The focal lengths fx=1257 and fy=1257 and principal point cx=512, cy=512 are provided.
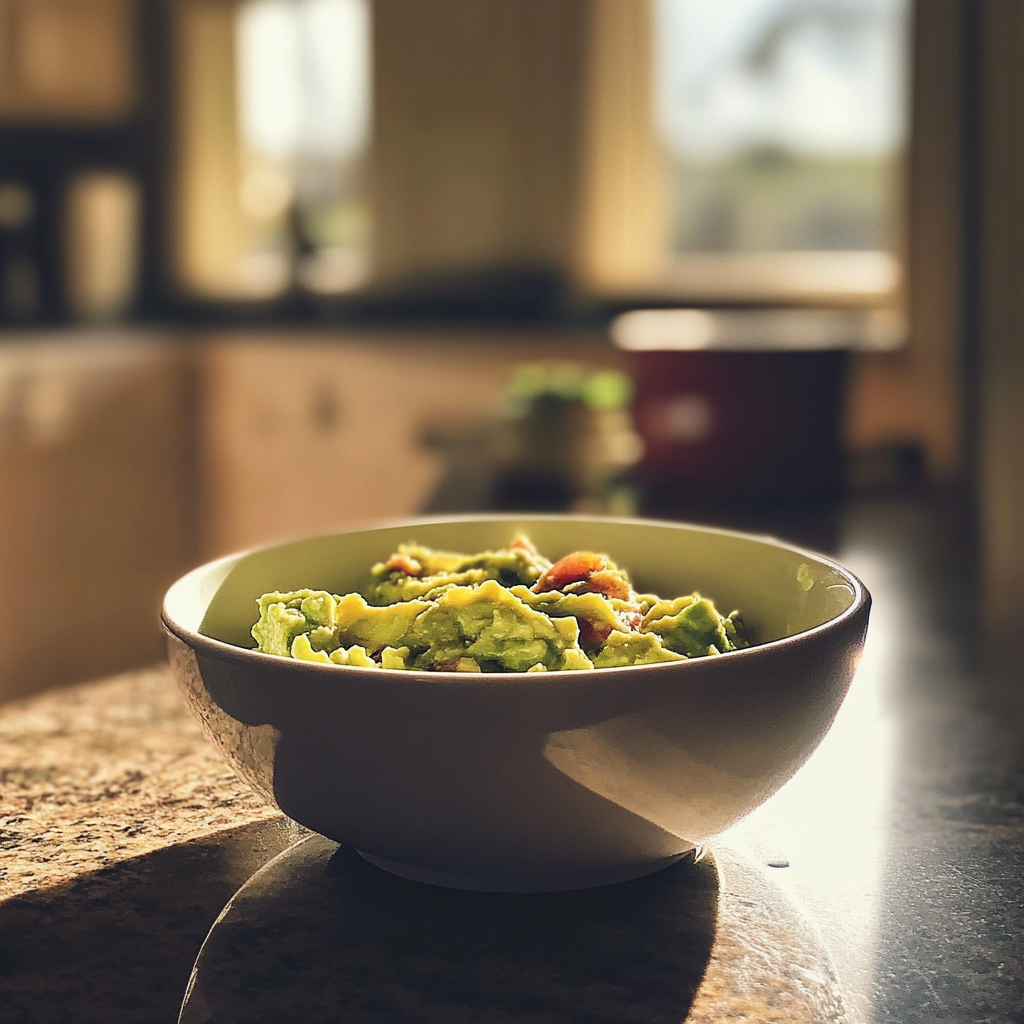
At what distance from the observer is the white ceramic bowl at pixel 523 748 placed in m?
0.46

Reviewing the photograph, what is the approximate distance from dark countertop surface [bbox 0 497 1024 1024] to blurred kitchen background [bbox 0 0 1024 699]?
1923 mm

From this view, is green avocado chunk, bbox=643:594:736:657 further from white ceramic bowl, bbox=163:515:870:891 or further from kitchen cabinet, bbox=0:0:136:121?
kitchen cabinet, bbox=0:0:136:121

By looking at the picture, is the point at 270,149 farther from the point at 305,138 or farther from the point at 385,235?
the point at 385,235

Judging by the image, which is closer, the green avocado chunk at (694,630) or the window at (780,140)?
the green avocado chunk at (694,630)

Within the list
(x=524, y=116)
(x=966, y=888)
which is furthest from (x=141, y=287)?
(x=966, y=888)

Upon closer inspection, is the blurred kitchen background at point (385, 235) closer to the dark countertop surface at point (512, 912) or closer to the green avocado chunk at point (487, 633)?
the dark countertop surface at point (512, 912)

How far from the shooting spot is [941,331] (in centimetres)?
253

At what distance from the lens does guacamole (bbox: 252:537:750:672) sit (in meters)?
0.53

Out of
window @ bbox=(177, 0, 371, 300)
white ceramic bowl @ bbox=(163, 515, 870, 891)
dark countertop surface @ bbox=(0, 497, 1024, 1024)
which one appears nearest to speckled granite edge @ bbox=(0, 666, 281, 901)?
dark countertop surface @ bbox=(0, 497, 1024, 1024)

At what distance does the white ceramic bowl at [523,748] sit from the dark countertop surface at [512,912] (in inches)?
1.2

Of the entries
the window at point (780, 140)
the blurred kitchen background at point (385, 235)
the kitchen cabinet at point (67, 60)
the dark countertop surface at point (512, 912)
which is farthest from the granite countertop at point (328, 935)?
the kitchen cabinet at point (67, 60)

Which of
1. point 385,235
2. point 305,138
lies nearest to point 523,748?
point 385,235

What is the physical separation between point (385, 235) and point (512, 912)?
128 inches

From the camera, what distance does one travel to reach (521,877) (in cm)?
50
